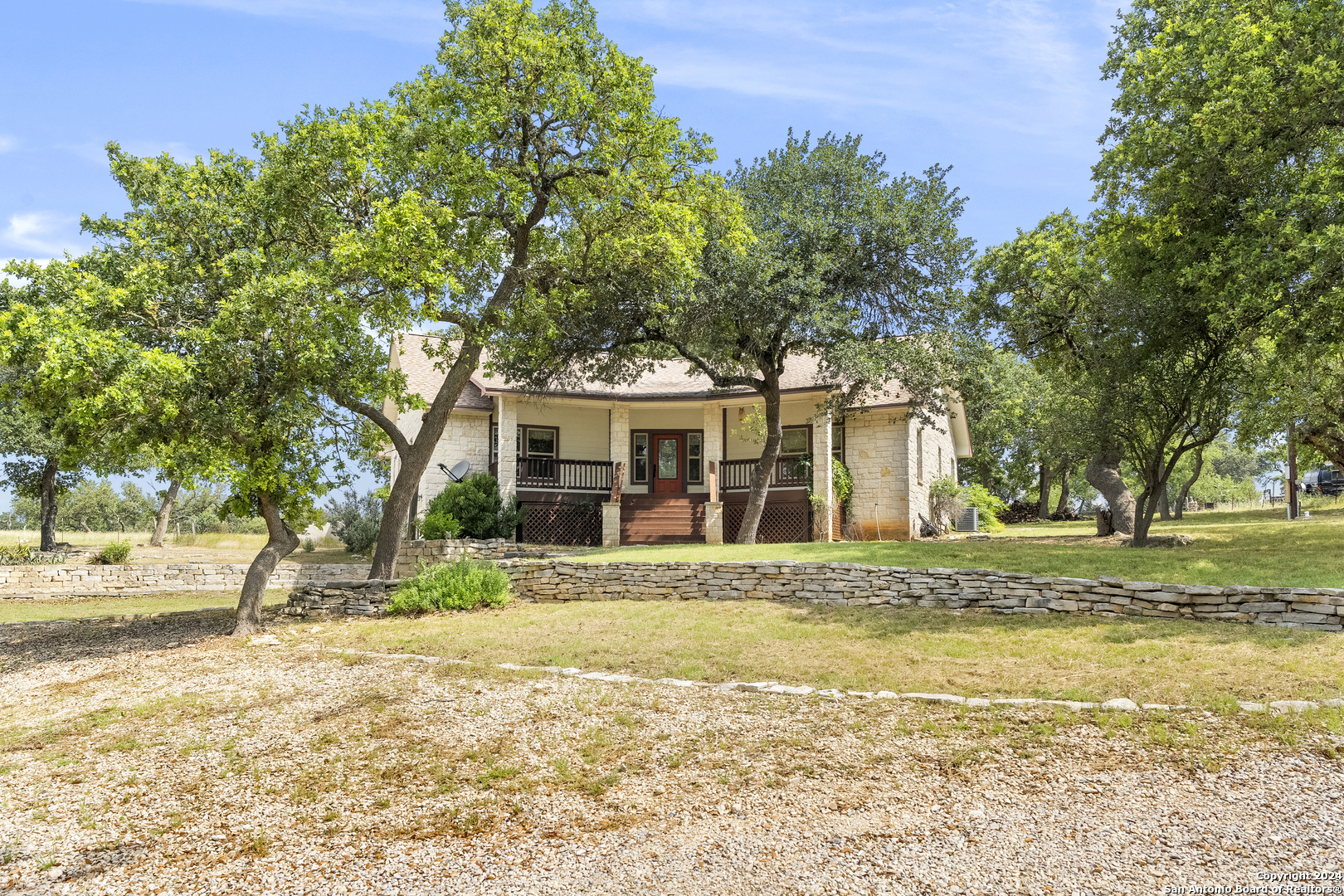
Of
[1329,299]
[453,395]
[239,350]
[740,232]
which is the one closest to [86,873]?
[239,350]

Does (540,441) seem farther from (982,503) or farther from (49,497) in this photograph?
(49,497)

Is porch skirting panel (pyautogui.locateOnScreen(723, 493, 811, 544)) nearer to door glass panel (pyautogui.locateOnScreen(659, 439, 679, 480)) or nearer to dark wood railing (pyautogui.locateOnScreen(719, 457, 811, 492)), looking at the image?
dark wood railing (pyautogui.locateOnScreen(719, 457, 811, 492))

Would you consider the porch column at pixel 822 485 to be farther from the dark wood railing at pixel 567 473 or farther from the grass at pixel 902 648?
the grass at pixel 902 648

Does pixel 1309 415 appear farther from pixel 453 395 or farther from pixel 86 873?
pixel 86 873

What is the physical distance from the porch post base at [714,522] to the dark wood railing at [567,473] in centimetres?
345

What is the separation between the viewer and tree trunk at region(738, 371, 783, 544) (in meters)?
18.1

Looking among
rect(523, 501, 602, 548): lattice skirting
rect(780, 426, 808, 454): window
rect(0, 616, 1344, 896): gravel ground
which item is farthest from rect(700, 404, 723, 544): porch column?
rect(0, 616, 1344, 896): gravel ground

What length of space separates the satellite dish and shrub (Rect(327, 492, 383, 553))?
16.4 ft

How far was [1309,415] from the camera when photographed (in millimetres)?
17922

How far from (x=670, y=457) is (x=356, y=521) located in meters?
10.5

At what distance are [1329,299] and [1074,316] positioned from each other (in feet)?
22.2

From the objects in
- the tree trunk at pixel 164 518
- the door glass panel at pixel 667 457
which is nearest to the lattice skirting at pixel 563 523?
the door glass panel at pixel 667 457

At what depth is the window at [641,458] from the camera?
2375 centimetres

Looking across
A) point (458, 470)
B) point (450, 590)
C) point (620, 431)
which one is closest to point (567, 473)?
point (620, 431)
